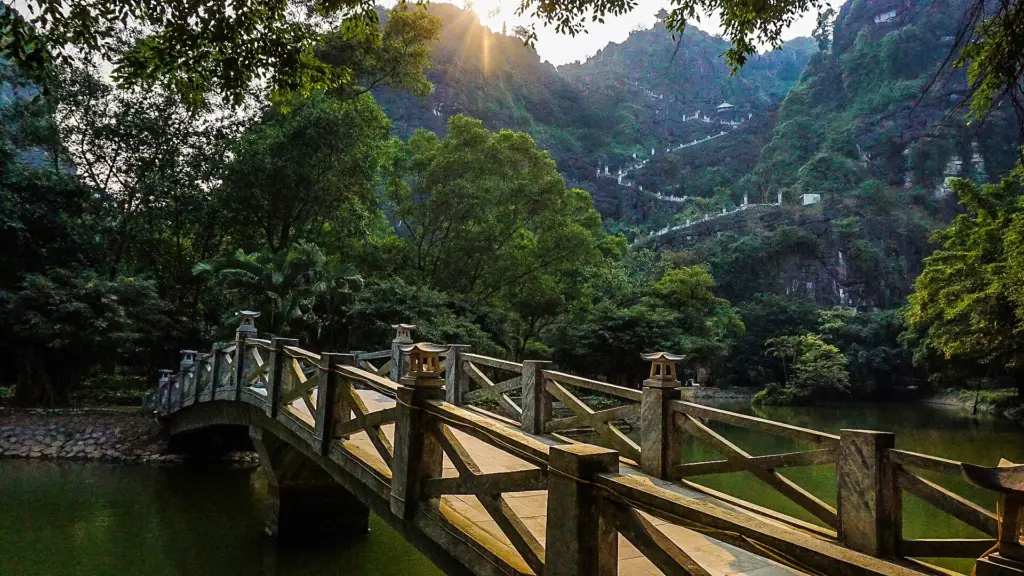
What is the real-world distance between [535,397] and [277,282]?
40.3 feet

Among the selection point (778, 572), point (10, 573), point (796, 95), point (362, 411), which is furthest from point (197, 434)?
point (796, 95)

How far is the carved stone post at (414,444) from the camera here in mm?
4414

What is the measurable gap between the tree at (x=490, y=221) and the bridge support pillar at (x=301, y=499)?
1434 centimetres

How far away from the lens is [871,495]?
3.61 meters

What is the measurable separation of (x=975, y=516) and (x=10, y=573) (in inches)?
413

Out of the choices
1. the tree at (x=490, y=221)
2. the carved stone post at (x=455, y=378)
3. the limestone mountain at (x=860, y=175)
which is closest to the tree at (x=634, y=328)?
the tree at (x=490, y=221)

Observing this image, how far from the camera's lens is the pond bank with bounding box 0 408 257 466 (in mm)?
13984

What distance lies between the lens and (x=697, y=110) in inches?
3841

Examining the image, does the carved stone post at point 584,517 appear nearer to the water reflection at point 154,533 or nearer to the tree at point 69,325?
the water reflection at point 154,533

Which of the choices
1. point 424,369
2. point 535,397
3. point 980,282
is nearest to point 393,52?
point 535,397

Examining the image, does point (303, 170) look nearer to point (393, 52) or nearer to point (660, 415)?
point (393, 52)

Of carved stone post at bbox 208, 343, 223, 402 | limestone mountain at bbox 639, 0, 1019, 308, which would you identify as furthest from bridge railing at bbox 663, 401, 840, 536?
limestone mountain at bbox 639, 0, 1019, 308

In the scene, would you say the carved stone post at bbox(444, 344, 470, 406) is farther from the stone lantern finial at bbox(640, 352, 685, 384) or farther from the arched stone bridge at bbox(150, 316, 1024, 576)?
the stone lantern finial at bbox(640, 352, 685, 384)

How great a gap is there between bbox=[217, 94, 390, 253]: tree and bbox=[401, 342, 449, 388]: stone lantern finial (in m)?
15.8
